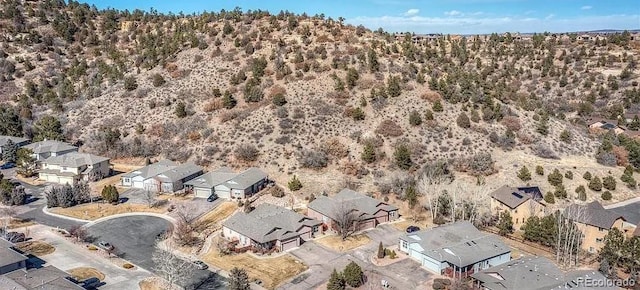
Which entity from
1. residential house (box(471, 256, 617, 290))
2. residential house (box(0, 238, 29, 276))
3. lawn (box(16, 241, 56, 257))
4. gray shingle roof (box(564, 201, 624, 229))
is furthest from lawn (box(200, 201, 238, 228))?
gray shingle roof (box(564, 201, 624, 229))

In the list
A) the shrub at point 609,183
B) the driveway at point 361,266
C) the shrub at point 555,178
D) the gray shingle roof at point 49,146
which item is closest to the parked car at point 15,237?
the driveway at point 361,266

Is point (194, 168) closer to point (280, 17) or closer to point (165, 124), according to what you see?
point (165, 124)

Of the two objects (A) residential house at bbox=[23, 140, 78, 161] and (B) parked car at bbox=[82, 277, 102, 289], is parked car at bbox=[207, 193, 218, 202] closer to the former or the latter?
(B) parked car at bbox=[82, 277, 102, 289]

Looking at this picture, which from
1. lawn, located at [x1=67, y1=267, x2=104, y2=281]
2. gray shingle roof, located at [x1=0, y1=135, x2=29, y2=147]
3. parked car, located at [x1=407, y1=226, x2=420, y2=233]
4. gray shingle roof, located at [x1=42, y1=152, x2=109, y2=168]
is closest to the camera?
lawn, located at [x1=67, y1=267, x2=104, y2=281]

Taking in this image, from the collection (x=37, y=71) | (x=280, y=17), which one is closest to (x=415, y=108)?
(x=280, y=17)

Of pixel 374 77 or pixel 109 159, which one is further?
pixel 374 77

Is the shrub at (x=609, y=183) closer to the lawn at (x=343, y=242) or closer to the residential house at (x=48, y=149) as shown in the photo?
the lawn at (x=343, y=242)
